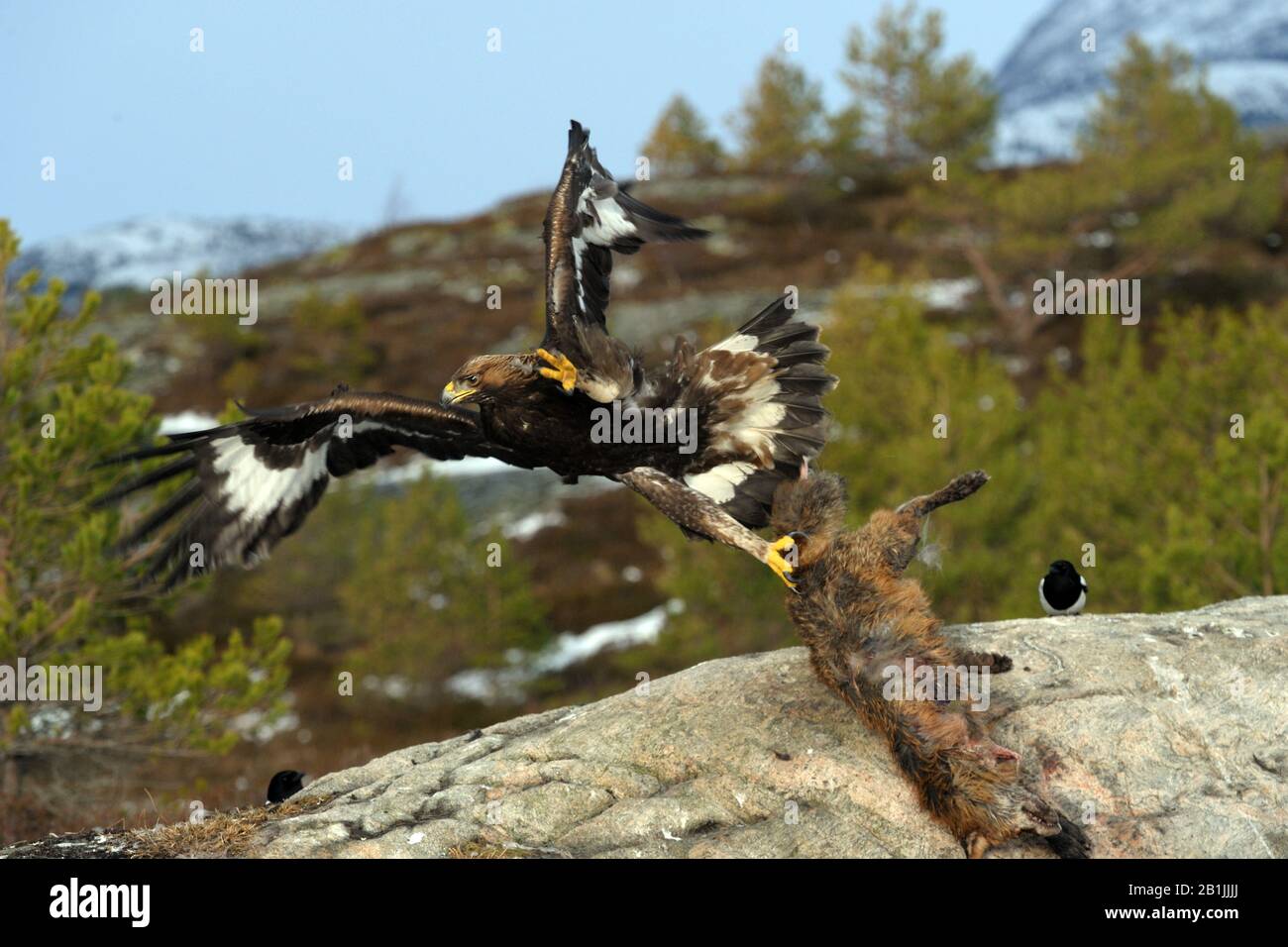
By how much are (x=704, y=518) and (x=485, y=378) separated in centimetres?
150

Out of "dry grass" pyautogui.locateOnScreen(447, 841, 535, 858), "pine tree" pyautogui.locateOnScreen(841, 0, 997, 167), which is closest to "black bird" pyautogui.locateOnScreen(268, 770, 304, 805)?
"dry grass" pyautogui.locateOnScreen(447, 841, 535, 858)

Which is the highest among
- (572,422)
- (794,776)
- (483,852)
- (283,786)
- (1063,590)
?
Answer: (572,422)

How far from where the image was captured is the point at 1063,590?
26.2 feet

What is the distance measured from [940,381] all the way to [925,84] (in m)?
33.8

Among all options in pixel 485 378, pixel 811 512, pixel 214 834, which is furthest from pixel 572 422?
pixel 214 834

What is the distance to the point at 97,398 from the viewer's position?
12.0m

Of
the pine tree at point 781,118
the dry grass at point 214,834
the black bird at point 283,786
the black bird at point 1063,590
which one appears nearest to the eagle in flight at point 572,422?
the black bird at point 283,786

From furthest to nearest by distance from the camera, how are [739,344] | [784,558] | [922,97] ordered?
1. [922,97]
2. [739,344]
3. [784,558]

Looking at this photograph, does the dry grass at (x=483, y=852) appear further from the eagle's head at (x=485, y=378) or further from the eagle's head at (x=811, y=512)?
the eagle's head at (x=485, y=378)

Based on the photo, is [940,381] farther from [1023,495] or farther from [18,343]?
[18,343]

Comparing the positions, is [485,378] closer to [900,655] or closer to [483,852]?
[483,852]

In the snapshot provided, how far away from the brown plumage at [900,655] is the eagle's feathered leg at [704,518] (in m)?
0.09

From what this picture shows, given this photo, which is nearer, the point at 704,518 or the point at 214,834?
the point at 214,834

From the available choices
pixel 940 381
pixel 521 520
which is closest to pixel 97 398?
pixel 940 381
